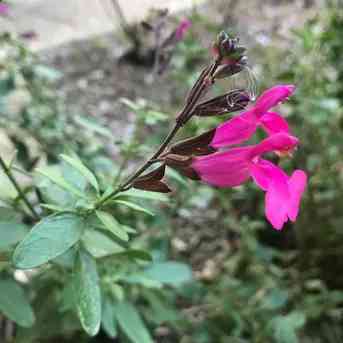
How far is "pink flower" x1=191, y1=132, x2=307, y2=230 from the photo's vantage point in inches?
35.1

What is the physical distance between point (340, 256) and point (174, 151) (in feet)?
4.51

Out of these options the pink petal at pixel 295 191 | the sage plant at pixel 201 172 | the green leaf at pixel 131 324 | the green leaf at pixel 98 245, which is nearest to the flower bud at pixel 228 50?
the sage plant at pixel 201 172

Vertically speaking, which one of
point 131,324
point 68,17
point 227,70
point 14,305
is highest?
point 68,17

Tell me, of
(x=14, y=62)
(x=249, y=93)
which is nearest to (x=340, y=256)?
(x=14, y=62)

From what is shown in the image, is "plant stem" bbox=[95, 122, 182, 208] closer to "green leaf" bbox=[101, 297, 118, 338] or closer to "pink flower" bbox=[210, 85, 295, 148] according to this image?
"pink flower" bbox=[210, 85, 295, 148]

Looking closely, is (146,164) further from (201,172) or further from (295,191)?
(295,191)

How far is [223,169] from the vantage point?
0.92 metres

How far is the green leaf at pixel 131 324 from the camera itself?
135 cm

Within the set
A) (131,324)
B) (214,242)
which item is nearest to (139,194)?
(131,324)

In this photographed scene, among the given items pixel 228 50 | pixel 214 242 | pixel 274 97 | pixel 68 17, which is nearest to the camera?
pixel 228 50

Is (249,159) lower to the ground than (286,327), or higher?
higher

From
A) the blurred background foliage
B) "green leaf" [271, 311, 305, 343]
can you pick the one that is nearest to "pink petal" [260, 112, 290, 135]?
the blurred background foliage

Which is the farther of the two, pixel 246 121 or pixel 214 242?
pixel 214 242

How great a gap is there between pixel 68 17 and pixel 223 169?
3.21 m
